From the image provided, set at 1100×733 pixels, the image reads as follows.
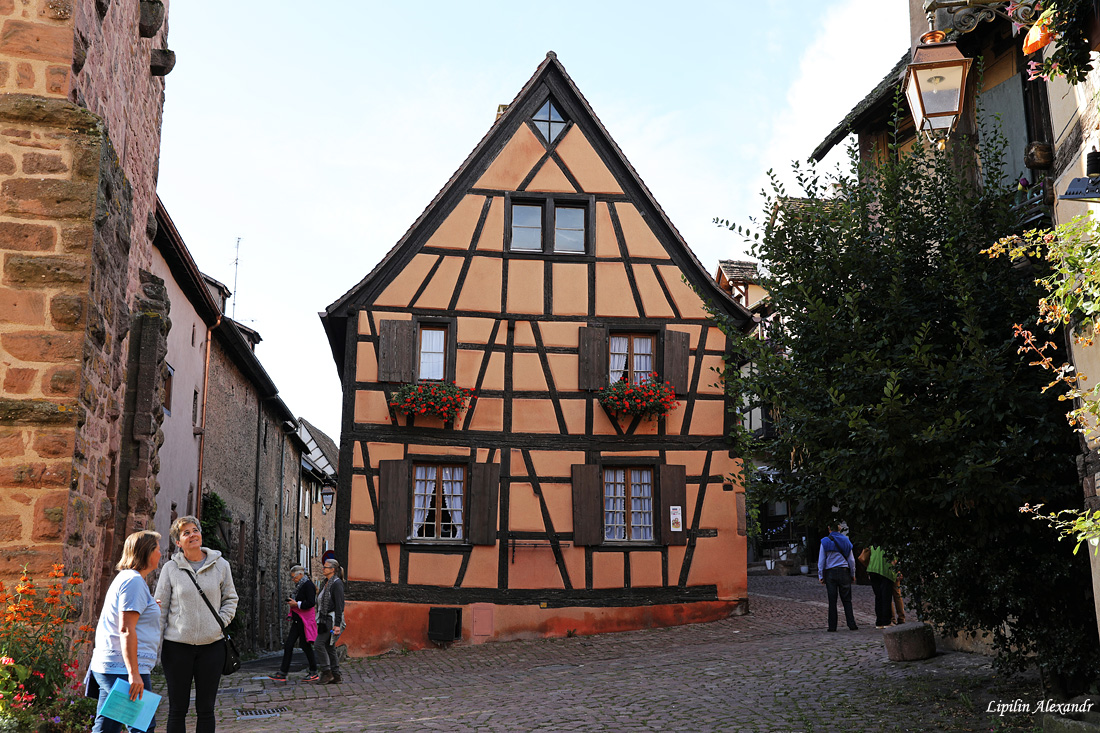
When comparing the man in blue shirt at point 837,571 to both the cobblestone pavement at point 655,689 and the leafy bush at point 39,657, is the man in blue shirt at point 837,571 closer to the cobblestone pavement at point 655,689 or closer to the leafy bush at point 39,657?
the cobblestone pavement at point 655,689

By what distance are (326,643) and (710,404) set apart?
23.9 feet

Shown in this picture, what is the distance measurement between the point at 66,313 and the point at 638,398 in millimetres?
10365

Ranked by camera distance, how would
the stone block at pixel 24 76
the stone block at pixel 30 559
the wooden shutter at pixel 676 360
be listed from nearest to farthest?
the stone block at pixel 30 559
the stone block at pixel 24 76
the wooden shutter at pixel 676 360

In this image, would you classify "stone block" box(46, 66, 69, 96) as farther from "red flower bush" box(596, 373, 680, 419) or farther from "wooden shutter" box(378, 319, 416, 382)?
"red flower bush" box(596, 373, 680, 419)

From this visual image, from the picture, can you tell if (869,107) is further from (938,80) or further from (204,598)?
(204,598)

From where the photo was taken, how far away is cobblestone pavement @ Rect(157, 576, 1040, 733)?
25.5ft

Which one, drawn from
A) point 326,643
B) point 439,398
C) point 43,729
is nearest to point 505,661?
point 326,643

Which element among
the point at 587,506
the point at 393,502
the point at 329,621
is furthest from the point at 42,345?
the point at 587,506

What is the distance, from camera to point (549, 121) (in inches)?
651

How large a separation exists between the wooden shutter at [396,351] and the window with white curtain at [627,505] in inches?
136

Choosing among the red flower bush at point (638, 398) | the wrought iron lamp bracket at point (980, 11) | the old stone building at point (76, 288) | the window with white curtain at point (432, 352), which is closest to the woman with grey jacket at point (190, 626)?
the old stone building at point (76, 288)

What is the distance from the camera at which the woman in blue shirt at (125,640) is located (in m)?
5.21

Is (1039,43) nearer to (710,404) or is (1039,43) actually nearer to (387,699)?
(387,699)

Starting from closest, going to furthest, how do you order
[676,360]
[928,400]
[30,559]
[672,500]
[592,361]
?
[30,559], [928,400], [672,500], [592,361], [676,360]
